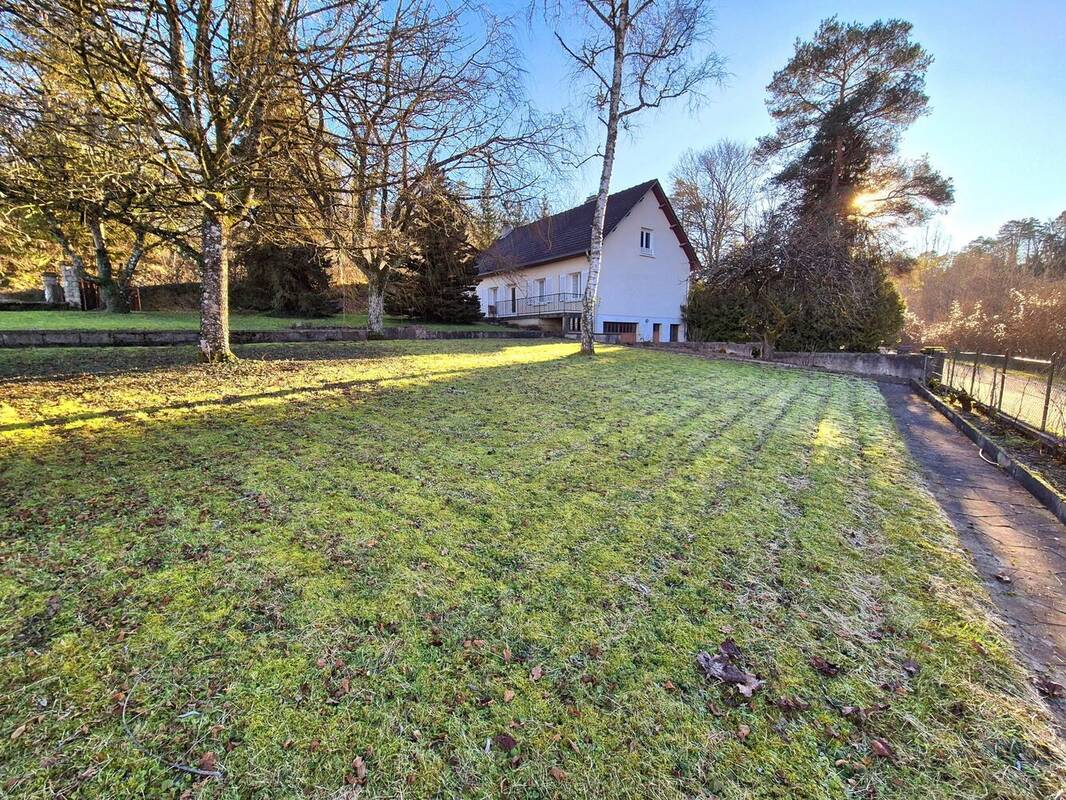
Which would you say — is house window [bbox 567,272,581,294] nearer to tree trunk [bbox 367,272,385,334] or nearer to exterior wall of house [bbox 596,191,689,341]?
exterior wall of house [bbox 596,191,689,341]

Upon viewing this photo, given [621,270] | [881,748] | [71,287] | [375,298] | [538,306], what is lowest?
[881,748]

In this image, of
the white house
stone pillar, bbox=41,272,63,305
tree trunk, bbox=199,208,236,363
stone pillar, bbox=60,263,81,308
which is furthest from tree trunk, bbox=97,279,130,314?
the white house

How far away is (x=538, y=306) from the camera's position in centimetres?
2425

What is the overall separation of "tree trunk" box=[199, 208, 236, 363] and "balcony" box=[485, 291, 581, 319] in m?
16.5

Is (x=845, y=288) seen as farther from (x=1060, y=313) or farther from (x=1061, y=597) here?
(x=1061, y=597)

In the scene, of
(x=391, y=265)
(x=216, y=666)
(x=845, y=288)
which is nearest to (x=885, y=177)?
(x=845, y=288)

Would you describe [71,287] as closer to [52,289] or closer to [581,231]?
[52,289]

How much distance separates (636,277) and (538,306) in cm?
537

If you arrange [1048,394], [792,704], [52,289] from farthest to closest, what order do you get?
1. [52,289]
2. [1048,394]
3. [792,704]

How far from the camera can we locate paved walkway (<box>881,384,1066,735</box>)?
214 centimetres

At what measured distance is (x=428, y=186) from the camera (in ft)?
21.2

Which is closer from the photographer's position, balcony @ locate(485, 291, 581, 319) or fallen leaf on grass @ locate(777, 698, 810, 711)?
fallen leaf on grass @ locate(777, 698, 810, 711)

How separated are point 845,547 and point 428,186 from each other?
6490mm

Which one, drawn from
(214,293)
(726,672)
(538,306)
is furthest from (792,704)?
(538,306)
